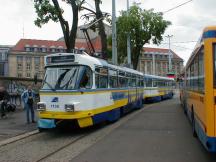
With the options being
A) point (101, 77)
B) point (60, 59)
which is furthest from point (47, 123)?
point (101, 77)

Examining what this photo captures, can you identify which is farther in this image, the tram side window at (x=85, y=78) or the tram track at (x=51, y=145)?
the tram side window at (x=85, y=78)

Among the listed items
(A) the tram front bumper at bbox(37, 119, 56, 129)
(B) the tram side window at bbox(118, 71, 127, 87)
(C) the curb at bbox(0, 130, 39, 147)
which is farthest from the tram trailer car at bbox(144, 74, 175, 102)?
(A) the tram front bumper at bbox(37, 119, 56, 129)

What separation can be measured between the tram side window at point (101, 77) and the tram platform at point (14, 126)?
9.94 feet

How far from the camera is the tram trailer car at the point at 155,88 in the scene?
109 feet

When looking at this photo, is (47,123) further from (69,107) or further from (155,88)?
(155,88)

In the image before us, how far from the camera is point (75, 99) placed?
12641 millimetres

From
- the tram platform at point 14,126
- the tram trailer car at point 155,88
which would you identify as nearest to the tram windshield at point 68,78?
the tram platform at point 14,126

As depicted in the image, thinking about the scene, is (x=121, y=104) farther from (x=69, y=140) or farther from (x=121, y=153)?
(x=121, y=153)

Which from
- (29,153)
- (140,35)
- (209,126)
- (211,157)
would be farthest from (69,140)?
(140,35)

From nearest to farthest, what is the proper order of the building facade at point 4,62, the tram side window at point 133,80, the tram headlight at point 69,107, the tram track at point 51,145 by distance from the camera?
the tram track at point 51,145 < the tram headlight at point 69,107 < the tram side window at point 133,80 < the building facade at point 4,62

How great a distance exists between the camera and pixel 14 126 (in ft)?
49.1

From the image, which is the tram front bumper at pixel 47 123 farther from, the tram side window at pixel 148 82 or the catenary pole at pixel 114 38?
the tram side window at pixel 148 82

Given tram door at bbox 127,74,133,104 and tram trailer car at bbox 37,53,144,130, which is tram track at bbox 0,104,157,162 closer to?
tram trailer car at bbox 37,53,144,130

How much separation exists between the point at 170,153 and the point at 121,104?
29.3 feet
